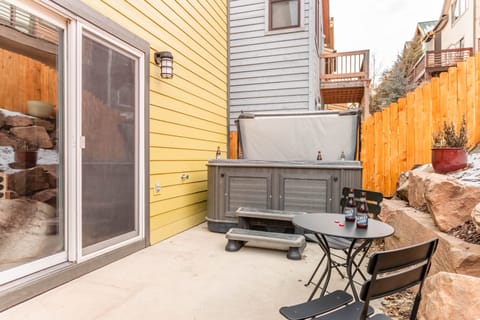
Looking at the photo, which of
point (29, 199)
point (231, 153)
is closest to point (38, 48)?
point (29, 199)

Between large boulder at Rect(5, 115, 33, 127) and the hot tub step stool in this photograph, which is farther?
the hot tub step stool

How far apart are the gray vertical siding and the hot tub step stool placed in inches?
142

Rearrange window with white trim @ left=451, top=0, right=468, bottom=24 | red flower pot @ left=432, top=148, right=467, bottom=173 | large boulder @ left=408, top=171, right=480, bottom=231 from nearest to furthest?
large boulder @ left=408, top=171, right=480, bottom=231 → red flower pot @ left=432, top=148, right=467, bottom=173 → window with white trim @ left=451, top=0, right=468, bottom=24

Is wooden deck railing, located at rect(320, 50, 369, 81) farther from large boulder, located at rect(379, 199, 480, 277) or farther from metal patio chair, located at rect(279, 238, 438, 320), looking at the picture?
metal patio chair, located at rect(279, 238, 438, 320)

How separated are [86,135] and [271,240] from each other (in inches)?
91.6

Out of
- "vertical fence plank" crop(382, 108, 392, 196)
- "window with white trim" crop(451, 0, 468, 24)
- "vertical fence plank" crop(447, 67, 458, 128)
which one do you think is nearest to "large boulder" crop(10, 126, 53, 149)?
"vertical fence plank" crop(382, 108, 392, 196)

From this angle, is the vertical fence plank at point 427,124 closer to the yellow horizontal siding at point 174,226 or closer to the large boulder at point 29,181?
the yellow horizontal siding at point 174,226

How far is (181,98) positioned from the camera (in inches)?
178

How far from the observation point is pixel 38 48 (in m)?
2.58

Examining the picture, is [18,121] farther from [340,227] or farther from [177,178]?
[340,227]

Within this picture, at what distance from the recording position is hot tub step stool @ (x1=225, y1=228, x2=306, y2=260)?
3374 millimetres

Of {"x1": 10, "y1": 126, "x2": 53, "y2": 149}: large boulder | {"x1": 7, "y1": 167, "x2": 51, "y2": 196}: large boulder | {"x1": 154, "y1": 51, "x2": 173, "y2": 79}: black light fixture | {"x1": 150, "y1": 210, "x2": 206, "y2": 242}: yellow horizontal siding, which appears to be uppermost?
{"x1": 154, "y1": 51, "x2": 173, "y2": 79}: black light fixture

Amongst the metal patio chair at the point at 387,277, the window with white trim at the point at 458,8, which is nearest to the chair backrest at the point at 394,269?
the metal patio chair at the point at 387,277

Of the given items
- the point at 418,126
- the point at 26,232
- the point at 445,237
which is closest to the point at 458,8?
the point at 418,126
